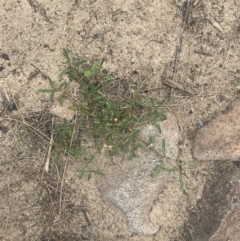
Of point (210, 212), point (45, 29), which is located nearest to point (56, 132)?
point (45, 29)

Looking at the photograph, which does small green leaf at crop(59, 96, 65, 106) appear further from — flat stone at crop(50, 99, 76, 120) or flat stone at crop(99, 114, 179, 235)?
flat stone at crop(99, 114, 179, 235)

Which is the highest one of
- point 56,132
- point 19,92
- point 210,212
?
point 19,92

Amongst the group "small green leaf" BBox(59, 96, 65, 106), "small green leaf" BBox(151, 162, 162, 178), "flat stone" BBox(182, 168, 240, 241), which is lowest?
"flat stone" BBox(182, 168, 240, 241)

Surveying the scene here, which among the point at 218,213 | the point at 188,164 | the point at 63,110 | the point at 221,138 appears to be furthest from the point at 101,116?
the point at 218,213

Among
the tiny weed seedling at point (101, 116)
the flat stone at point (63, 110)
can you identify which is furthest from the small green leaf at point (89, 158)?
the flat stone at point (63, 110)

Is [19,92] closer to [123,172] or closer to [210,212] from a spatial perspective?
[123,172]

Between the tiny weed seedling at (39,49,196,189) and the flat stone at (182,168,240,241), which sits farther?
the flat stone at (182,168,240,241)

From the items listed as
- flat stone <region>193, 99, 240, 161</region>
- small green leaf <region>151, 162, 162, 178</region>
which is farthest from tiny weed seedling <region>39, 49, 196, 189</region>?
flat stone <region>193, 99, 240, 161</region>
